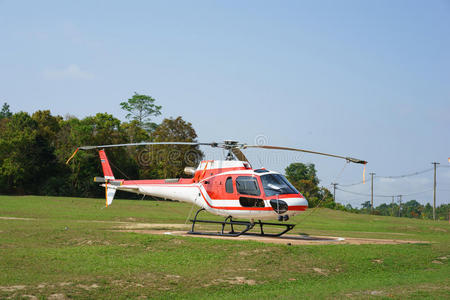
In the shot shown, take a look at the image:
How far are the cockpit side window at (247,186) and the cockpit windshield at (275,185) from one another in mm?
380

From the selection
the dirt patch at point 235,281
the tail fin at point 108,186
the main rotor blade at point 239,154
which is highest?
the main rotor blade at point 239,154

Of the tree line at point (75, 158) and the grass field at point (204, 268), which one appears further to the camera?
the tree line at point (75, 158)

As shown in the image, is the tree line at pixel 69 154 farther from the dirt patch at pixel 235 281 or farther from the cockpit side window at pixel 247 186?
the dirt patch at pixel 235 281

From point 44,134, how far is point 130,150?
1252 centimetres

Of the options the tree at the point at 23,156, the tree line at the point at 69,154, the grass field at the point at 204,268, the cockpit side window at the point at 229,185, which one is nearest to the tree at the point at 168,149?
the tree line at the point at 69,154

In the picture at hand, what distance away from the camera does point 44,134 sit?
68.1 m

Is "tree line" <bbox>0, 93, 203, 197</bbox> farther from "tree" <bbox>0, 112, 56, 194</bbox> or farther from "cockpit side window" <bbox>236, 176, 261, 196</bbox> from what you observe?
"cockpit side window" <bbox>236, 176, 261, 196</bbox>

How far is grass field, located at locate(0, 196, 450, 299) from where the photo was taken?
11898 millimetres

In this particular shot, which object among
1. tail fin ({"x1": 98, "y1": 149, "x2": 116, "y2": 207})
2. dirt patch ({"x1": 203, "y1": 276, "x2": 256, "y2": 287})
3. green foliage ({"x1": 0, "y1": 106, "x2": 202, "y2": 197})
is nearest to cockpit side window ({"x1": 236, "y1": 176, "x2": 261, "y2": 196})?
dirt patch ({"x1": 203, "y1": 276, "x2": 256, "y2": 287})

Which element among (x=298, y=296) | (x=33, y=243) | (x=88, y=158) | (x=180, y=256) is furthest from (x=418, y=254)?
(x=88, y=158)

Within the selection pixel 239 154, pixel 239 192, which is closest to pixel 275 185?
pixel 239 192

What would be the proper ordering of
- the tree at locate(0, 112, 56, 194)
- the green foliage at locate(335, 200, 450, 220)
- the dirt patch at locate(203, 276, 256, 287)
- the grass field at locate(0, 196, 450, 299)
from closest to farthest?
the grass field at locate(0, 196, 450, 299) → the dirt patch at locate(203, 276, 256, 287) → the tree at locate(0, 112, 56, 194) → the green foliage at locate(335, 200, 450, 220)

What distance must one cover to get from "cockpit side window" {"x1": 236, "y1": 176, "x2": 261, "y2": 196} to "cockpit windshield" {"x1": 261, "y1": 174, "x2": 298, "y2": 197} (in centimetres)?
38

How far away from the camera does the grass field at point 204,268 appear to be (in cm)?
1190
